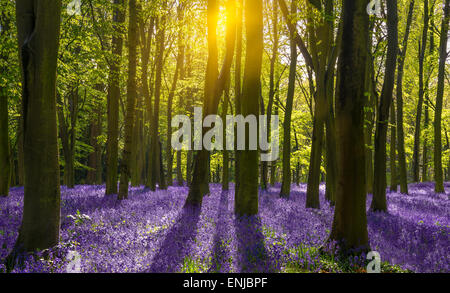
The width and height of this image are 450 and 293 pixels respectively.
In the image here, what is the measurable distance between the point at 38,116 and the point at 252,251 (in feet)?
13.0

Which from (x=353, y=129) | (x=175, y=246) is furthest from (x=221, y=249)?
(x=353, y=129)

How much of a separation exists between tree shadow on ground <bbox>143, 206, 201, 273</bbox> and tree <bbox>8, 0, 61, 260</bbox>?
1.81 metres

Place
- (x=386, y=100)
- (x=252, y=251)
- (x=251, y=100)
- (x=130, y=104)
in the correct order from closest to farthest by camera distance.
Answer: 1. (x=252, y=251)
2. (x=251, y=100)
3. (x=386, y=100)
4. (x=130, y=104)

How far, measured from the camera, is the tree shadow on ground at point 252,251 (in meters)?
4.20

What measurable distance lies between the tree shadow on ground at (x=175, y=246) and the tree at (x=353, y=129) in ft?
8.74

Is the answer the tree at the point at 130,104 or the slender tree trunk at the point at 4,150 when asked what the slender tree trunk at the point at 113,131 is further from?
the slender tree trunk at the point at 4,150

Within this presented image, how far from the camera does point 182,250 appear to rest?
484cm

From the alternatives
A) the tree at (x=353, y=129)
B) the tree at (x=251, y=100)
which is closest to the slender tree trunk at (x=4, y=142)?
the tree at (x=251, y=100)

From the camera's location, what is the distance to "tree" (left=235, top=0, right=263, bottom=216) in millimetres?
7891

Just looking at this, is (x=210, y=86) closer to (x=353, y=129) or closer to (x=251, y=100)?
(x=251, y=100)

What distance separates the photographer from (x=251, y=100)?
8117mm

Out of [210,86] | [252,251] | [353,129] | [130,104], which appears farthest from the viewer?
[130,104]

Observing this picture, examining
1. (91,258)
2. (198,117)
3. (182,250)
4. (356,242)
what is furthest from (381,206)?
(198,117)
